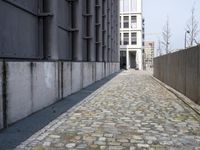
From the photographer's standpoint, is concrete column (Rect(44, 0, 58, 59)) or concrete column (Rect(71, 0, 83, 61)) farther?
concrete column (Rect(71, 0, 83, 61))

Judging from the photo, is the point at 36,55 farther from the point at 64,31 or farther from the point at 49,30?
the point at 64,31

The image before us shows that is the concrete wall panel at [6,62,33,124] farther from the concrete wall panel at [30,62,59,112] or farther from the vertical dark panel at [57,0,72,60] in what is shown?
the vertical dark panel at [57,0,72,60]

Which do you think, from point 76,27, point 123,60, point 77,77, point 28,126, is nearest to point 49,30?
point 77,77

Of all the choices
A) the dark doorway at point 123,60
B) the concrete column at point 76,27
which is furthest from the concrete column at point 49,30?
the dark doorway at point 123,60

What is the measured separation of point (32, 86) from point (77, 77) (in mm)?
7439

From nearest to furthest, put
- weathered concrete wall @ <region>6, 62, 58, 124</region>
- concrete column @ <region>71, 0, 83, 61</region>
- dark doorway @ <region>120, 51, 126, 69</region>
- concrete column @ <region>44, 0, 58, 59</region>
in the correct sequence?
weathered concrete wall @ <region>6, 62, 58, 124</region>, concrete column @ <region>44, 0, 58, 59</region>, concrete column @ <region>71, 0, 83, 61</region>, dark doorway @ <region>120, 51, 126, 69</region>

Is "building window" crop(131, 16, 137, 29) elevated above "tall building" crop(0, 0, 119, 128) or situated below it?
above

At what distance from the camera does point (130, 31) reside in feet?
267

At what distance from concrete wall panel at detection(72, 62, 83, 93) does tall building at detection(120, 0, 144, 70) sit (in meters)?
61.3

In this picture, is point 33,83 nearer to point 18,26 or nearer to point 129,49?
point 18,26

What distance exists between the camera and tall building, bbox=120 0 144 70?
80.4 meters

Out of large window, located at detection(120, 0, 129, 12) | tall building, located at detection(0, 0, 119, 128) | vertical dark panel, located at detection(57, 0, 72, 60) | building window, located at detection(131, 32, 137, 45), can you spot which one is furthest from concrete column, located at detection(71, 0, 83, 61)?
large window, located at detection(120, 0, 129, 12)

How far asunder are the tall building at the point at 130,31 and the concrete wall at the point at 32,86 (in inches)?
2553

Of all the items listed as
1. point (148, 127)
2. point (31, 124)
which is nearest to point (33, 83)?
point (31, 124)
